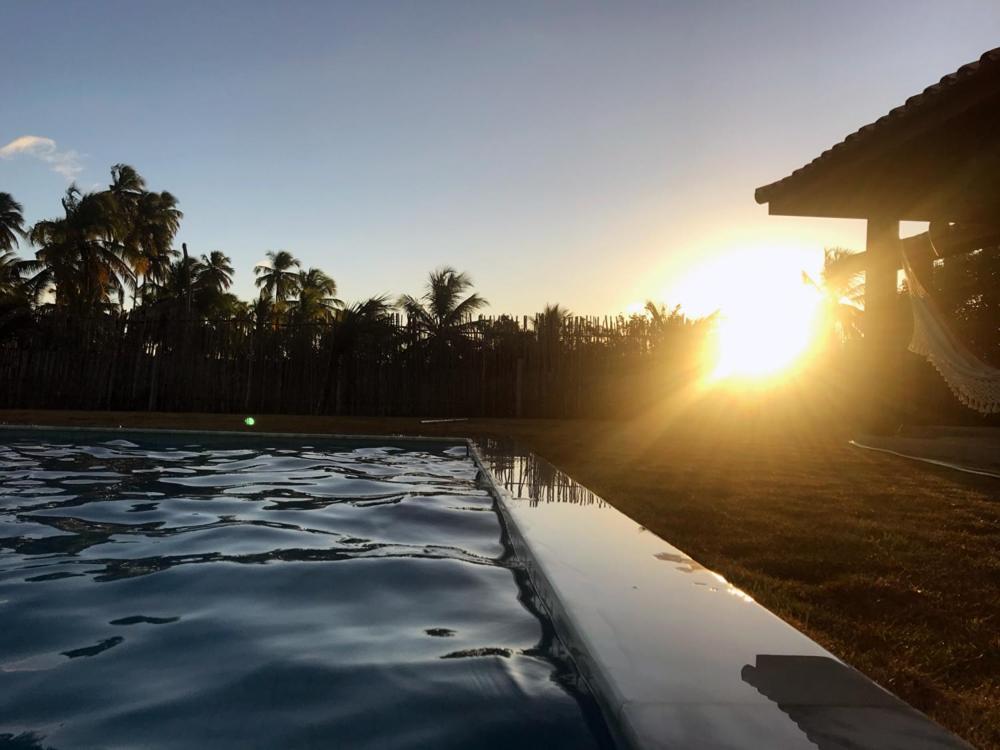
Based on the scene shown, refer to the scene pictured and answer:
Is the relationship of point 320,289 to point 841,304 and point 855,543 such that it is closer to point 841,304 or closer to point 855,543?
point 841,304

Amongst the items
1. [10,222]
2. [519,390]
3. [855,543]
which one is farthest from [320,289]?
[855,543]

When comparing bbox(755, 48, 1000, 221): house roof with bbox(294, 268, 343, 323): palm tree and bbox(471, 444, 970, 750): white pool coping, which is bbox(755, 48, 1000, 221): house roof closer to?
bbox(471, 444, 970, 750): white pool coping

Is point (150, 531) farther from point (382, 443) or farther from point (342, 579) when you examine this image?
point (382, 443)

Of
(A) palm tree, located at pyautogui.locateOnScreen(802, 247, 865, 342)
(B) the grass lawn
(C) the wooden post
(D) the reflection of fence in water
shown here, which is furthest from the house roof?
(D) the reflection of fence in water

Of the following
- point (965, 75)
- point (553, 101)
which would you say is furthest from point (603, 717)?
point (553, 101)

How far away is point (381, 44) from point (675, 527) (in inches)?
311

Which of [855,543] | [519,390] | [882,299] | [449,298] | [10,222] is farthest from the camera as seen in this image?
[10,222]

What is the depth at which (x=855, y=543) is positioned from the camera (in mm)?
3471

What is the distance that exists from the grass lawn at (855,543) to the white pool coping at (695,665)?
276mm

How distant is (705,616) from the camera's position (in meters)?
1.92

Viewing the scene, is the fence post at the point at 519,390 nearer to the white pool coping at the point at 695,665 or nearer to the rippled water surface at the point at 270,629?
the rippled water surface at the point at 270,629

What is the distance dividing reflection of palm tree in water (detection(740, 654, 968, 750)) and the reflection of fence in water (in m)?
2.34

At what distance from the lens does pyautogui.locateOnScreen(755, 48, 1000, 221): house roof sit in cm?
478

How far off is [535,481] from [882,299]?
4.83 m
